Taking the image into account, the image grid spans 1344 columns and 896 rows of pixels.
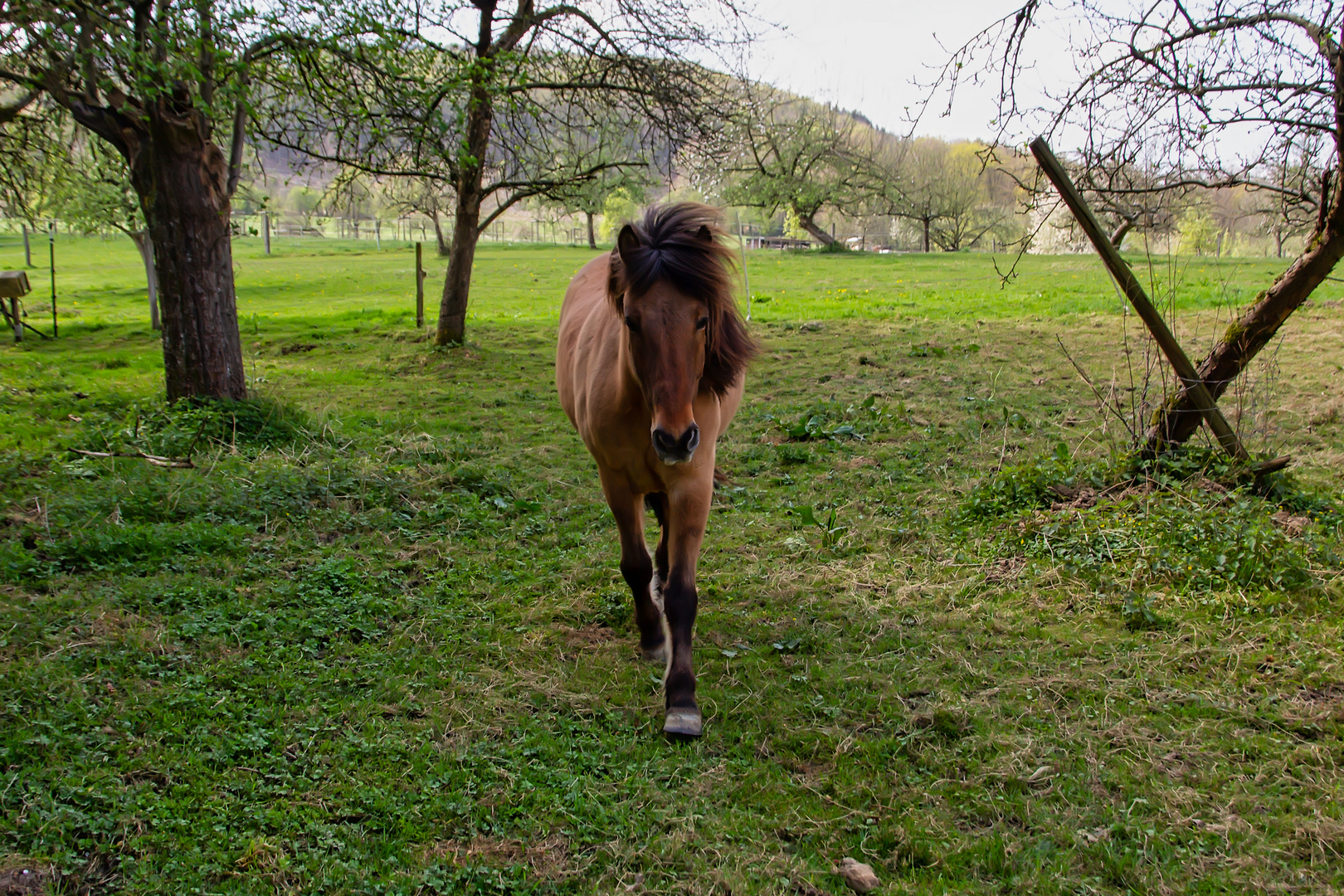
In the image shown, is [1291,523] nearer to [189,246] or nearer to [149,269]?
[189,246]

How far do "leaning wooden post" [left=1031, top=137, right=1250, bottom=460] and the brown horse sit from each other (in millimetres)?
2496

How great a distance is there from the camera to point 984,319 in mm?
14867

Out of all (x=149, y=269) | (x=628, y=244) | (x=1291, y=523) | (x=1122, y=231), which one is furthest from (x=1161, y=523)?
(x=149, y=269)

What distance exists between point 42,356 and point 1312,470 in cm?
1572

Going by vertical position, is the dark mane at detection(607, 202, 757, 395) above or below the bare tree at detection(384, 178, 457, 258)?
below

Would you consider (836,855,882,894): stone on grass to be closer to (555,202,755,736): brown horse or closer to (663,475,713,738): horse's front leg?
(555,202,755,736): brown horse

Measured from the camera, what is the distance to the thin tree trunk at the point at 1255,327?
189 inches

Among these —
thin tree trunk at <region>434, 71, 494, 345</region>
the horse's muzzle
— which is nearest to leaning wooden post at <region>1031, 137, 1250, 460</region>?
the horse's muzzle

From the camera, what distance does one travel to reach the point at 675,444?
3.04 metres

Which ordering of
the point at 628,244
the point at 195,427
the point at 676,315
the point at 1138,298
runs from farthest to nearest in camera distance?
the point at 195,427, the point at 1138,298, the point at 628,244, the point at 676,315

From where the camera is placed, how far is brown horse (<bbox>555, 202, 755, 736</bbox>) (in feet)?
10.3

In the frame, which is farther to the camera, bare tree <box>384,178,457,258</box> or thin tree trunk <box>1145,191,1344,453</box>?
bare tree <box>384,178,457,258</box>

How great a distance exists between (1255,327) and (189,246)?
27.3 ft

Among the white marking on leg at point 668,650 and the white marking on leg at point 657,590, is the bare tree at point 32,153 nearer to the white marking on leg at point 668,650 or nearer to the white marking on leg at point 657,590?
the white marking on leg at point 657,590
